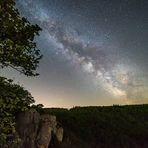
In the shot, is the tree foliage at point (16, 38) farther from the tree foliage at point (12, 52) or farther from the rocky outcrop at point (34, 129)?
the rocky outcrop at point (34, 129)

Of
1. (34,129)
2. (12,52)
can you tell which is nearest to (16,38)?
(12,52)

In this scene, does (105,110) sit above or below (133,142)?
above

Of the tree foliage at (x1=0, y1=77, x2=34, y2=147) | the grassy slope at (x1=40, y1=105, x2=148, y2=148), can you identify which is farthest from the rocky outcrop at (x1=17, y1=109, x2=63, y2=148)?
the tree foliage at (x1=0, y1=77, x2=34, y2=147)

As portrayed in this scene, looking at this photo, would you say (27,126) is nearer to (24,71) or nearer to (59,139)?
(59,139)

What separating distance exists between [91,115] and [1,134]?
128ft

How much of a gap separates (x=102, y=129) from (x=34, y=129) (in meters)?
19.0

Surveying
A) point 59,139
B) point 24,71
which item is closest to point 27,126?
point 59,139

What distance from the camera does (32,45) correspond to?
2475cm

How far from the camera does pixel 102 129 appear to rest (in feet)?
183

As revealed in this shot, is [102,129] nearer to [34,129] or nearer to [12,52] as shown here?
[34,129]

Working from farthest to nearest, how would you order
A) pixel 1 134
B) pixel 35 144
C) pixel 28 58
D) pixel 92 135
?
pixel 92 135 < pixel 35 144 < pixel 28 58 < pixel 1 134

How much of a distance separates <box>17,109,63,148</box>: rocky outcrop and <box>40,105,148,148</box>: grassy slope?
4539mm

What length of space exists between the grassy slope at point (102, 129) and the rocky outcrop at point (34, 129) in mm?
4539

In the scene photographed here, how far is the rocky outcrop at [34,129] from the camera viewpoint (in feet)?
123
